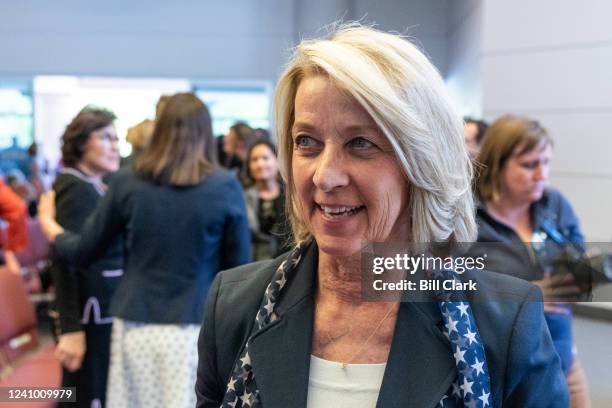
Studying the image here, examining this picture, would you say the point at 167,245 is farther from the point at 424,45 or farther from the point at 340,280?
the point at 424,45

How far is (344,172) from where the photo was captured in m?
1.04

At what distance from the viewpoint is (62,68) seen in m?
9.79

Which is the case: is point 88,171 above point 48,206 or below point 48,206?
above

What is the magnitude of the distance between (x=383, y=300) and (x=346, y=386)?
0.54 ft

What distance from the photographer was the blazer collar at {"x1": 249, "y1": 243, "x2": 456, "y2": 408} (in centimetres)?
105

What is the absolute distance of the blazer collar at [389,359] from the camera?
105 cm

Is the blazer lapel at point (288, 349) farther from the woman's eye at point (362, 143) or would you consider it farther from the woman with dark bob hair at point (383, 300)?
the woman's eye at point (362, 143)

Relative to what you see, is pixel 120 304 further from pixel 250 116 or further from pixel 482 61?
pixel 250 116

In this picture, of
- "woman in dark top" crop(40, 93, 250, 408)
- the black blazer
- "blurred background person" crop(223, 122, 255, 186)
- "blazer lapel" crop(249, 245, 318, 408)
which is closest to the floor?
the black blazer

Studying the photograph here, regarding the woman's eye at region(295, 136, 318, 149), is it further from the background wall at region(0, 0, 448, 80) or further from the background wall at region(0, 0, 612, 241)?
the background wall at region(0, 0, 448, 80)

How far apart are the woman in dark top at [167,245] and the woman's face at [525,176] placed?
982 mm

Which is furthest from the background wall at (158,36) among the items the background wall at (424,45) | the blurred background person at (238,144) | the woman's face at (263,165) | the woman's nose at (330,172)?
the woman's nose at (330,172)

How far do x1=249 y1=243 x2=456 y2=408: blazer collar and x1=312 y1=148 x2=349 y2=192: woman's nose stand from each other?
248 millimetres

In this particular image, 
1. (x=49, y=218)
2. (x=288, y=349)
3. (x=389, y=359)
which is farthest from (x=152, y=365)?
(x=389, y=359)
